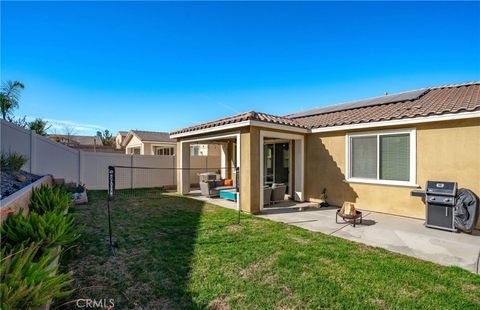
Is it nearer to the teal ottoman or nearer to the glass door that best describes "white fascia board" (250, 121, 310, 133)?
the glass door

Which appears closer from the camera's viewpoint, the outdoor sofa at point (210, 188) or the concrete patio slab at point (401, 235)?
the concrete patio slab at point (401, 235)

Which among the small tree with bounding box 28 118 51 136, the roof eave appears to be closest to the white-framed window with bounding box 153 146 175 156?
the small tree with bounding box 28 118 51 136

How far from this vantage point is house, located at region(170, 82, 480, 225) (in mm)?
7168

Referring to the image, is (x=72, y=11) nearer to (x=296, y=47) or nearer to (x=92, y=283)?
(x=92, y=283)

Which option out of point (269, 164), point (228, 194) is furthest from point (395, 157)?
point (228, 194)

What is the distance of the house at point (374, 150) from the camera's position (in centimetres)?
717

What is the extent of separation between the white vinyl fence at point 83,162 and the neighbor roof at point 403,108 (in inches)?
193

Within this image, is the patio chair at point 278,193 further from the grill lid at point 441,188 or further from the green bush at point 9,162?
the green bush at point 9,162

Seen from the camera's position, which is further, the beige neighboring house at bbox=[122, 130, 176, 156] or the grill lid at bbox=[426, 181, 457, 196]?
the beige neighboring house at bbox=[122, 130, 176, 156]

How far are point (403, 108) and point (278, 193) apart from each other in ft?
19.6

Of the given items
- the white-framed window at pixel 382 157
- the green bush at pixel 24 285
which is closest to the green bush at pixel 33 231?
the green bush at pixel 24 285

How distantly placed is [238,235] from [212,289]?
2503mm

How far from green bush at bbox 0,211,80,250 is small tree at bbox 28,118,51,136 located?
17.4m

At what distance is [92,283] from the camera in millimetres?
3729
